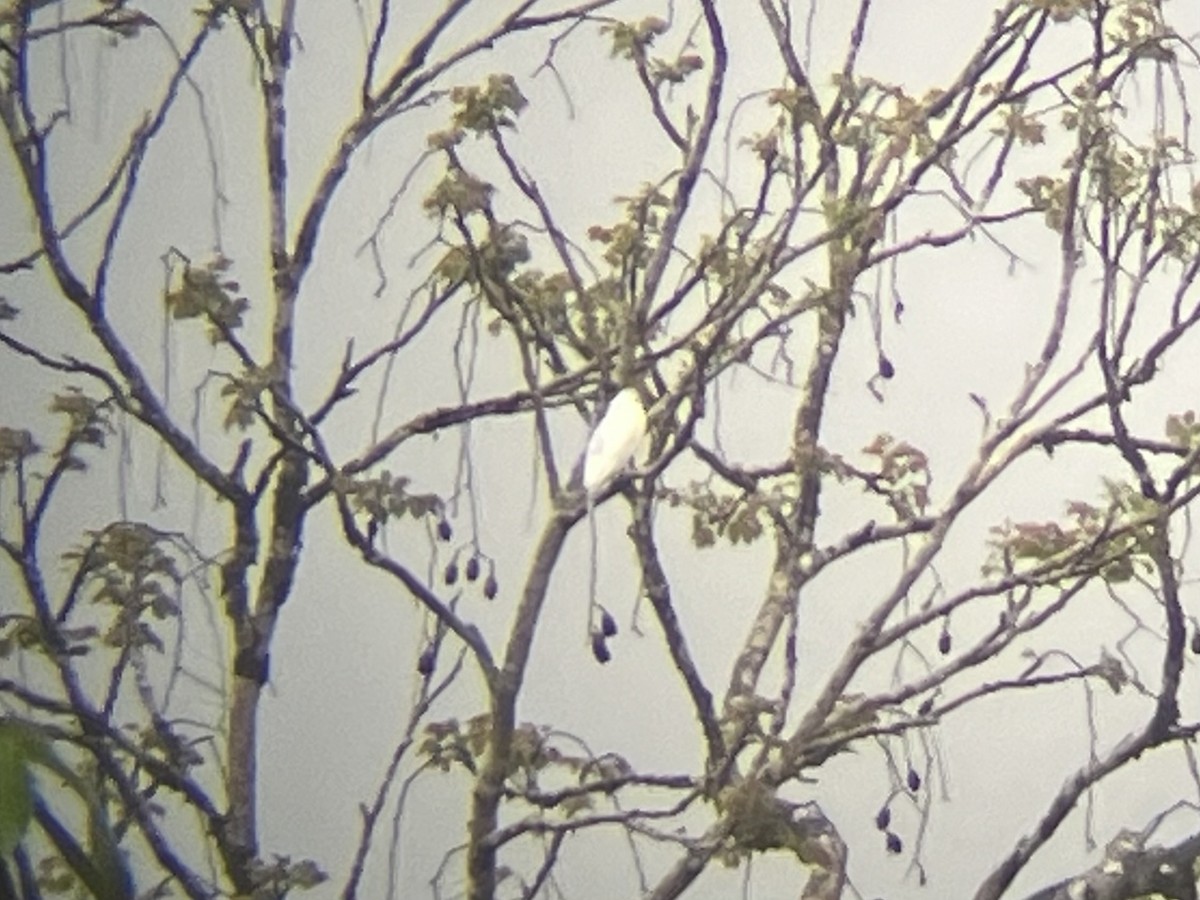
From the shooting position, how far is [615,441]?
1.02 m

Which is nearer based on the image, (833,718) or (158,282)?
(833,718)

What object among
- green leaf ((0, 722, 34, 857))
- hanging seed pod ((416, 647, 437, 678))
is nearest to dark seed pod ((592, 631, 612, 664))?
hanging seed pod ((416, 647, 437, 678))

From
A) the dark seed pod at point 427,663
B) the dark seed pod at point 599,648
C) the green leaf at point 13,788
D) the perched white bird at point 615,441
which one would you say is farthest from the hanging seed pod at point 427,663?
the green leaf at point 13,788

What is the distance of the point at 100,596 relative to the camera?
1.13 m

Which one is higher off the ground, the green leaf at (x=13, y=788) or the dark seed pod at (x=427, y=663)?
the dark seed pod at (x=427, y=663)

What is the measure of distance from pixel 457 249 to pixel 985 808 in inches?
25.7

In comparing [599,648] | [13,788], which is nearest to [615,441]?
[599,648]

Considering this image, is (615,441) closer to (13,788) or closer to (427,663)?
(427,663)

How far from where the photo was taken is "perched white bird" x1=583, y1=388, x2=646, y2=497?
1013 mm

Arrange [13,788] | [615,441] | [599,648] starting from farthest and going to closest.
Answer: [599,648], [615,441], [13,788]

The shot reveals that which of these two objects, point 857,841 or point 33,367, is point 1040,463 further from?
point 33,367

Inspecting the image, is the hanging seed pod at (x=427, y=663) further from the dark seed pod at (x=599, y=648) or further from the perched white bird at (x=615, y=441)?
the perched white bird at (x=615, y=441)

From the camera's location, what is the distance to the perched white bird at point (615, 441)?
3.32ft

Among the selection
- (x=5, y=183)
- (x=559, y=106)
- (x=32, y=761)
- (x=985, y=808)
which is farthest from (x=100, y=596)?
(x=985, y=808)
